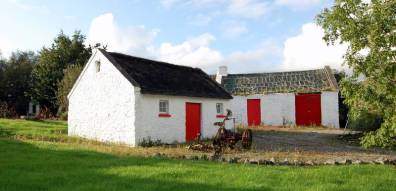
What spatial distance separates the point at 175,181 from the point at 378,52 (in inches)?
250

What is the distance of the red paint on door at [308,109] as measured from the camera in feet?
129

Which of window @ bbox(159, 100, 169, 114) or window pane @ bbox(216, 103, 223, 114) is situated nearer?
window @ bbox(159, 100, 169, 114)

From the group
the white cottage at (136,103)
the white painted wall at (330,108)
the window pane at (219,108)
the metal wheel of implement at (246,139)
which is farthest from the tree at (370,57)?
the white painted wall at (330,108)

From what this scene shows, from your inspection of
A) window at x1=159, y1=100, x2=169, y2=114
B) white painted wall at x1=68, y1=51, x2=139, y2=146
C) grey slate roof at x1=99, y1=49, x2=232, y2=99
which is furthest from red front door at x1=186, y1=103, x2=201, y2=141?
white painted wall at x1=68, y1=51, x2=139, y2=146

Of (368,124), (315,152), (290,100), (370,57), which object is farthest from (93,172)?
(290,100)

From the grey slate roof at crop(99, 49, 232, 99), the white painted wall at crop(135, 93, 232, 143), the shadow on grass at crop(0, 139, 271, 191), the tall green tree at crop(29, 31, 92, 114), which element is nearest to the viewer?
the shadow on grass at crop(0, 139, 271, 191)

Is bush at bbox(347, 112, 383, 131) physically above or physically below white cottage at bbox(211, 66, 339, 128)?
below

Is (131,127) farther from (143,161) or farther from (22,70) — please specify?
(22,70)

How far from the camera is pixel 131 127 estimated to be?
2247 centimetres

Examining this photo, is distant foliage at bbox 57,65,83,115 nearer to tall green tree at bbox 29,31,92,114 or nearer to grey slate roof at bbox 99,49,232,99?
tall green tree at bbox 29,31,92,114

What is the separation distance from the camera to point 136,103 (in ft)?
73.4

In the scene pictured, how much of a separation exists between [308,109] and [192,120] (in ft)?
55.0

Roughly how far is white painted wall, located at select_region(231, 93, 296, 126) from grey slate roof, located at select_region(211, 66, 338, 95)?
1.65ft

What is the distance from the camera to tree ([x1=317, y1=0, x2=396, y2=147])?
40.7ft
